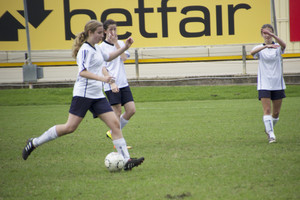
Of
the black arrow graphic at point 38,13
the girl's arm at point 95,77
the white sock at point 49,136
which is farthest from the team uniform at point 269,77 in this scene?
the black arrow graphic at point 38,13

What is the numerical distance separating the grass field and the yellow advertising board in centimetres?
1460

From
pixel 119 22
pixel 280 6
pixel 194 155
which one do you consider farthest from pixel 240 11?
pixel 194 155

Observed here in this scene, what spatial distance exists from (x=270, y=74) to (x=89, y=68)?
3580mm

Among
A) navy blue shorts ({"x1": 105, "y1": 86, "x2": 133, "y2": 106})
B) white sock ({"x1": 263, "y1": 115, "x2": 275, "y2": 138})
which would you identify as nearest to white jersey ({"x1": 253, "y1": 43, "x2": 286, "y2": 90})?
white sock ({"x1": 263, "y1": 115, "x2": 275, "y2": 138})

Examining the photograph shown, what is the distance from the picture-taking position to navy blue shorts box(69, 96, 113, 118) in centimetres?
609

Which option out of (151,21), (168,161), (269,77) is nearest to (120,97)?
(168,161)

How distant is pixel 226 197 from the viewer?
4.65m

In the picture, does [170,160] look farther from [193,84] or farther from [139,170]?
[193,84]

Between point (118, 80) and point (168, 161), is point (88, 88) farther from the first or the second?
point (118, 80)

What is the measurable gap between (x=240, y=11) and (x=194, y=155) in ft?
71.0

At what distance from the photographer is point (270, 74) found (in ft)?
26.8

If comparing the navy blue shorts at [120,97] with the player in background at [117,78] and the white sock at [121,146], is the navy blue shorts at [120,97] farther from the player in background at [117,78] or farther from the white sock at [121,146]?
the white sock at [121,146]

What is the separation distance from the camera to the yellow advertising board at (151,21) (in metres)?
27.2

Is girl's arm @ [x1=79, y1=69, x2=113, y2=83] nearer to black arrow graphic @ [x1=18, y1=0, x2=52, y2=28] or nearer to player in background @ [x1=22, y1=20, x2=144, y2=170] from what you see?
player in background @ [x1=22, y1=20, x2=144, y2=170]
